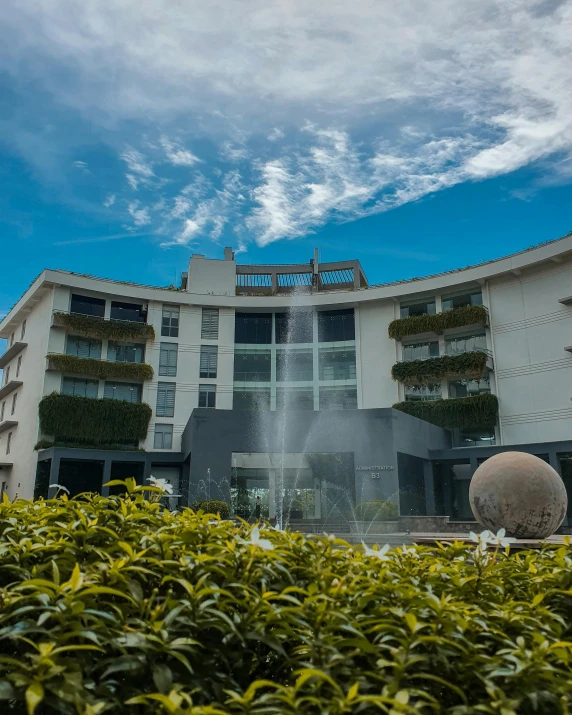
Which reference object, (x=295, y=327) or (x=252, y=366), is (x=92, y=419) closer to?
(x=252, y=366)

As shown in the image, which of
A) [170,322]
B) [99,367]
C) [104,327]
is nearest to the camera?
[99,367]

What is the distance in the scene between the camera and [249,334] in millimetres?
47562

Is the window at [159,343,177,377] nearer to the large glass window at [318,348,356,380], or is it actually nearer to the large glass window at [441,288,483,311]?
the large glass window at [318,348,356,380]

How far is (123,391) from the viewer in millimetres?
44344

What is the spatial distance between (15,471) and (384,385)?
1045 inches

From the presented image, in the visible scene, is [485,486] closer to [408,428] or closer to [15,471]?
[408,428]

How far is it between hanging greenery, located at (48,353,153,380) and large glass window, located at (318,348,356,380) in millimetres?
12287

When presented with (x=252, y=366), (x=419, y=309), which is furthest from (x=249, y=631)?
(x=419, y=309)

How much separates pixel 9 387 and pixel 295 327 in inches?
878

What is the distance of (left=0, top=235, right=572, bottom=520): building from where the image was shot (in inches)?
1298

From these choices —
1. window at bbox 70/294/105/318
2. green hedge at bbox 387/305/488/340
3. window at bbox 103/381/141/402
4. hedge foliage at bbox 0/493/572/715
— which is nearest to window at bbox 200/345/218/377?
window at bbox 103/381/141/402

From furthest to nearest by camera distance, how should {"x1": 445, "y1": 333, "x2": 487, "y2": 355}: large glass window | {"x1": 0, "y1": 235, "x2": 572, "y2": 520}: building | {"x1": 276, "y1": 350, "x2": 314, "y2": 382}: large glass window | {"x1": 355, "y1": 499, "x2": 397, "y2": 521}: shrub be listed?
1. {"x1": 276, "y1": 350, "x2": 314, "y2": 382}: large glass window
2. {"x1": 445, "y1": 333, "x2": 487, "y2": 355}: large glass window
3. {"x1": 0, "y1": 235, "x2": 572, "y2": 520}: building
4. {"x1": 355, "y1": 499, "x2": 397, "y2": 521}: shrub

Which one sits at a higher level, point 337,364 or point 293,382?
point 337,364

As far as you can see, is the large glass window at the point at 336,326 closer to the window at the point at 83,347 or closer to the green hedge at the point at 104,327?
the green hedge at the point at 104,327
